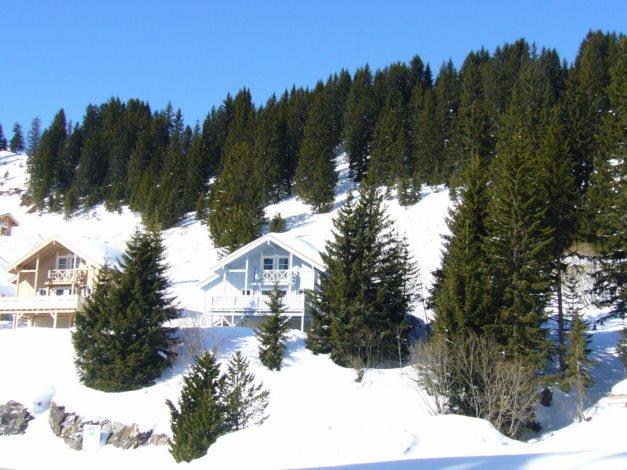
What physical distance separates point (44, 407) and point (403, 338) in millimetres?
16861

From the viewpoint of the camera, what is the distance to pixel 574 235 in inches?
1243

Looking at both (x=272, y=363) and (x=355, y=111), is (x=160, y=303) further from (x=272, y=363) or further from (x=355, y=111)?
(x=355, y=111)

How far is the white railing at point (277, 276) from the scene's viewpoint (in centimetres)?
3816

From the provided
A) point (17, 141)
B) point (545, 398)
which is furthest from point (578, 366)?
point (17, 141)

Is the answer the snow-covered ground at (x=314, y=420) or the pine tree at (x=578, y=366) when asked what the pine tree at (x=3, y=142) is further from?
the pine tree at (x=578, y=366)

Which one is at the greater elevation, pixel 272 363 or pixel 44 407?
pixel 272 363

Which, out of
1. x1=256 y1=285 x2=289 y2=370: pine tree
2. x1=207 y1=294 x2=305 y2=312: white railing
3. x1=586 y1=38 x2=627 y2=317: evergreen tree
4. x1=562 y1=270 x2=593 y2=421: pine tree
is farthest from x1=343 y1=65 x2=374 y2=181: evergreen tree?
x1=562 y1=270 x2=593 y2=421: pine tree

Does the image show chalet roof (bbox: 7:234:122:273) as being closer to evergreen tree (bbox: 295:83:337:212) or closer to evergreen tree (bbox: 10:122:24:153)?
evergreen tree (bbox: 295:83:337:212)

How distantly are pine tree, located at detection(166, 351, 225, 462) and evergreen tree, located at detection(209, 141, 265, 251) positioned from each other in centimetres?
2882

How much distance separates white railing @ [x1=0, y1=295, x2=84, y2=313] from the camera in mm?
36875

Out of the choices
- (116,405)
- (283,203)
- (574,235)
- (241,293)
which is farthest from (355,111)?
Result: (116,405)

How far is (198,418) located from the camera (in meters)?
21.2

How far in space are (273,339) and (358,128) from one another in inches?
2002

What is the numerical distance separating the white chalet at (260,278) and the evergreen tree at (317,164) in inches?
980
